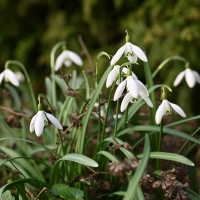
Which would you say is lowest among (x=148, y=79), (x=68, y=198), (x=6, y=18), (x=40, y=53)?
(x=68, y=198)

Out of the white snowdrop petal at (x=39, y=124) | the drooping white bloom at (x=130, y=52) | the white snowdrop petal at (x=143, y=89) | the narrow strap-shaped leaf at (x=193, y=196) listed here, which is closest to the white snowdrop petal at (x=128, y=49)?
the drooping white bloom at (x=130, y=52)

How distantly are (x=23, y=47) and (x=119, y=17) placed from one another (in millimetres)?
1037

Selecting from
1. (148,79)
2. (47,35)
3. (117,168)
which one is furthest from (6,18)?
(117,168)

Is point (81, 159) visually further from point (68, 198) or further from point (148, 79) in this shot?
point (148, 79)

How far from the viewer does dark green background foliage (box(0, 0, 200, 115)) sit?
3.16 meters

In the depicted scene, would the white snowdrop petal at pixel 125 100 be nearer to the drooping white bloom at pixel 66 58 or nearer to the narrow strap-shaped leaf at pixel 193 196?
the narrow strap-shaped leaf at pixel 193 196

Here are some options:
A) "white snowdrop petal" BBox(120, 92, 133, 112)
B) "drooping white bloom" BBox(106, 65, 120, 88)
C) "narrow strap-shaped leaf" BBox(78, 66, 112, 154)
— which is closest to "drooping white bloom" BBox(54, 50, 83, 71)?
"narrow strap-shaped leaf" BBox(78, 66, 112, 154)

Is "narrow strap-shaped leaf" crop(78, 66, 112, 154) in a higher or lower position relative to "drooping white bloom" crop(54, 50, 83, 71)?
lower

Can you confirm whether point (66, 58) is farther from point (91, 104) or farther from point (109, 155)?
point (109, 155)

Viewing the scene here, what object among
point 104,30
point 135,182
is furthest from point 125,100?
point 104,30

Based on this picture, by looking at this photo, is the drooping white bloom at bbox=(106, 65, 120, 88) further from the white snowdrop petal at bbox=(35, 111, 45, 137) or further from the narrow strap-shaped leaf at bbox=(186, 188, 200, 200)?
the narrow strap-shaped leaf at bbox=(186, 188, 200, 200)

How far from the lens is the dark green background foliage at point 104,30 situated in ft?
10.4

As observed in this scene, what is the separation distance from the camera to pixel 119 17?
3934 millimetres

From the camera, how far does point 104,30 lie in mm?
3852
